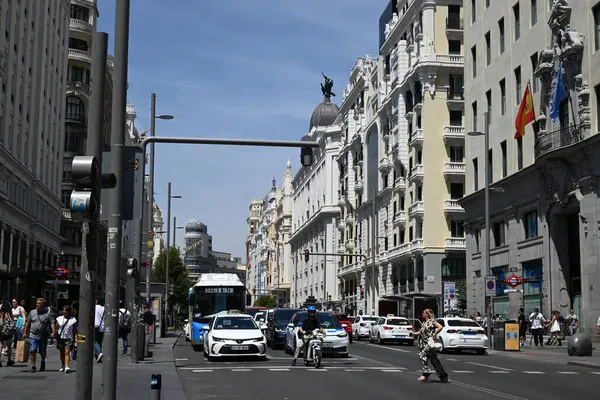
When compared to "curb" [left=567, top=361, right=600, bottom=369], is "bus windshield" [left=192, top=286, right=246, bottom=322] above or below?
above

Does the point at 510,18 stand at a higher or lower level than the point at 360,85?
lower

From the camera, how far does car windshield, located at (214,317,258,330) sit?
28.1 m

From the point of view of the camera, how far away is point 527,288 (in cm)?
4606

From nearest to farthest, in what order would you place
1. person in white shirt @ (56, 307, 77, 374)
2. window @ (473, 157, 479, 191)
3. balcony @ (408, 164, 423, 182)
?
1. person in white shirt @ (56, 307, 77, 374)
2. window @ (473, 157, 479, 191)
3. balcony @ (408, 164, 423, 182)

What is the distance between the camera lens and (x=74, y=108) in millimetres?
74812

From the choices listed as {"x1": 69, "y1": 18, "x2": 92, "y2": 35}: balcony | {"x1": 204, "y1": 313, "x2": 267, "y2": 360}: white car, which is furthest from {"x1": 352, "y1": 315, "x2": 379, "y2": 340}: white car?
{"x1": 69, "y1": 18, "x2": 92, "y2": 35}: balcony

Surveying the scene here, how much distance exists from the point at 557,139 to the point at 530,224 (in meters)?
6.23

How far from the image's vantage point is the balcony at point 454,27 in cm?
6944

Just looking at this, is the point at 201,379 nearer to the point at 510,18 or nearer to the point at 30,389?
the point at 30,389

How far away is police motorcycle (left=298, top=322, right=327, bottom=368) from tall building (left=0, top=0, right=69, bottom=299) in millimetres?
25857

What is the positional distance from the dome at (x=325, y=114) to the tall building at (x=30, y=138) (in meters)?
66.2

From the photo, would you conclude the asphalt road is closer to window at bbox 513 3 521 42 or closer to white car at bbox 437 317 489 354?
white car at bbox 437 317 489 354

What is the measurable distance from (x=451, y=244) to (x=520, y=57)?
2303cm

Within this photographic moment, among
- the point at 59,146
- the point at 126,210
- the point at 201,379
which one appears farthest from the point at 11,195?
the point at 126,210
